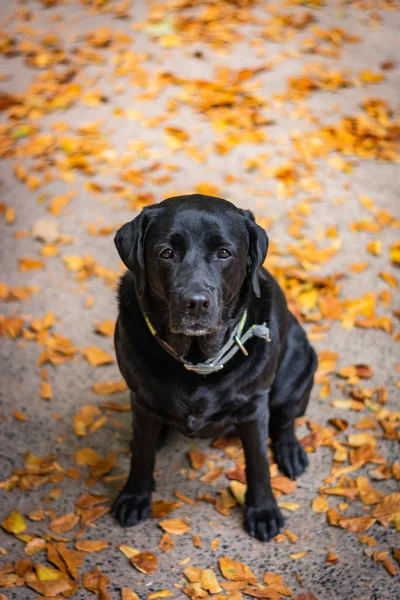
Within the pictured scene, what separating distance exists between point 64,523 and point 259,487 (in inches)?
35.2

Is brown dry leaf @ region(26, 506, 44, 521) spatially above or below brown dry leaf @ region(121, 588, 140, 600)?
below

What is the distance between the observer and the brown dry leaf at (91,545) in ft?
9.99

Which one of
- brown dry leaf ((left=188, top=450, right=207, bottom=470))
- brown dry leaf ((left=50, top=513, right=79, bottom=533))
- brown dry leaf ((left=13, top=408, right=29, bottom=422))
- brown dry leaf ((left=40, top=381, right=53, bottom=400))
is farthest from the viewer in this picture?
brown dry leaf ((left=40, top=381, right=53, bottom=400))

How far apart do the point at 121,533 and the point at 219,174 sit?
3115 millimetres

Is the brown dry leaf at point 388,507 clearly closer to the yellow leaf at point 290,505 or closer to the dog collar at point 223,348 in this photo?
the yellow leaf at point 290,505

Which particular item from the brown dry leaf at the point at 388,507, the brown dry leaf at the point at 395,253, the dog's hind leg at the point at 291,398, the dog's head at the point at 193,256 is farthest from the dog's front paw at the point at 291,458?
the brown dry leaf at the point at 395,253

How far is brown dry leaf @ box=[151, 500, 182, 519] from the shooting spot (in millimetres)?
3246

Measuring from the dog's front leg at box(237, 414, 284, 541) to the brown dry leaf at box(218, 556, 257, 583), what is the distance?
18cm

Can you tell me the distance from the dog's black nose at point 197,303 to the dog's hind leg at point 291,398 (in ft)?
2.95

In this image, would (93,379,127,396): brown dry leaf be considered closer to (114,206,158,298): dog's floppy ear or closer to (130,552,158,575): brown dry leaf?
(130,552,158,575): brown dry leaf

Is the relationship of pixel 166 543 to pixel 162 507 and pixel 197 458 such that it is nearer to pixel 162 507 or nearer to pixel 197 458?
pixel 162 507

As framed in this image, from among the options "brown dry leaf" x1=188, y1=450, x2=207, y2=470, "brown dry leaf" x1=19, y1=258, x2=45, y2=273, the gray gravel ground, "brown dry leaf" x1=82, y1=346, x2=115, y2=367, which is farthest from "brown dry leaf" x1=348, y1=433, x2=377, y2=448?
"brown dry leaf" x1=19, y1=258, x2=45, y2=273

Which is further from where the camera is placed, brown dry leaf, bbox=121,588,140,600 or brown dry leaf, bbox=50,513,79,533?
brown dry leaf, bbox=50,513,79,533

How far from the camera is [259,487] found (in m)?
3.17
